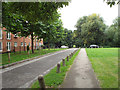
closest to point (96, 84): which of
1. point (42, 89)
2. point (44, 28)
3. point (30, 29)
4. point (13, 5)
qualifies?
point (42, 89)

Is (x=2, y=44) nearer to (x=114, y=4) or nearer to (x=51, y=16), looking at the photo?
(x=51, y=16)

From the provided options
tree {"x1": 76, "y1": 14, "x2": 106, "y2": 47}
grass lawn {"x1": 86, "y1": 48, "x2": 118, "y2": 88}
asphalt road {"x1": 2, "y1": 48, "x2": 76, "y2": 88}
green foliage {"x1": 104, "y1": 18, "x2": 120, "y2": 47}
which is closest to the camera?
grass lawn {"x1": 86, "y1": 48, "x2": 118, "y2": 88}

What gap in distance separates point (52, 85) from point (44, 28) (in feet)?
42.8

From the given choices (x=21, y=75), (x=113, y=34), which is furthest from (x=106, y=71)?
(x=113, y=34)

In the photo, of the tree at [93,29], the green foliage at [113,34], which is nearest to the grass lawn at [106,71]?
the tree at [93,29]

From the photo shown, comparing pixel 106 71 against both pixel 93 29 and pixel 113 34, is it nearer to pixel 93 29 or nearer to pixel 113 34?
pixel 93 29

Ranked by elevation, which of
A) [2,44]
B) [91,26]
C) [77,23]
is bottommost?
[2,44]

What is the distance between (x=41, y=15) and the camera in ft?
23.6

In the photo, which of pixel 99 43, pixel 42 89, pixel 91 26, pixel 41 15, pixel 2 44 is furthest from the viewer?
pixel 99 43

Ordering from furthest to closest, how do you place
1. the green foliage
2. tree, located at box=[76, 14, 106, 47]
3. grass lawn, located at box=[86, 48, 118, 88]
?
1. tree, located at box=[76, 14, 106, 47]
2. the green foliage
3. grass lawn, located at box=[86, 48, 118, 88]

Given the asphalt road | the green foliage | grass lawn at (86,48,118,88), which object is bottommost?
the asphalt road

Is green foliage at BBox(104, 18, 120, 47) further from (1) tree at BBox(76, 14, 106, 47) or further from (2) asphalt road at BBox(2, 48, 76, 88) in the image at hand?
(2) asphalt road at BBox(2, 48, 76, 88)

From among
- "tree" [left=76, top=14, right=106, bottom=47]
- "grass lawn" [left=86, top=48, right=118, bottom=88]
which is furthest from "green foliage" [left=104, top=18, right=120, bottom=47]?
→ "grass lawn" [left=86, top=48, right=118, bottom=88]

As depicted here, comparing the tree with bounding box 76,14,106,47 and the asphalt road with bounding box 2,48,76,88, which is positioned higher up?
the tree with bounding box 76,14,106,47
